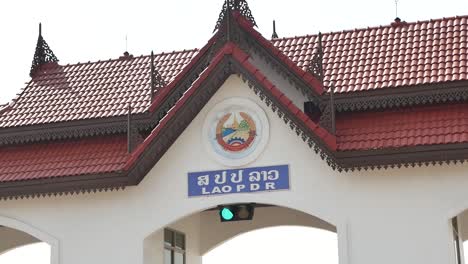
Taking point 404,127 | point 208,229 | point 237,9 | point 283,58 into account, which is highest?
point 237,9

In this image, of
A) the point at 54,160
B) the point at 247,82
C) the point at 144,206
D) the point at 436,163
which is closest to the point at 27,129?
the point at 54,160

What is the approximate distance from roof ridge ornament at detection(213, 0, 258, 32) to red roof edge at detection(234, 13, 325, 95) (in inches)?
7.8

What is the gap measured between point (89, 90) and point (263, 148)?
4.99 m

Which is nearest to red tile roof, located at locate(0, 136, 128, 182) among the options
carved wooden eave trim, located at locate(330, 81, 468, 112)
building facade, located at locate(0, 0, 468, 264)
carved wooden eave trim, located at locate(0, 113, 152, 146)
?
building facade, located at locate(0, 0, 468, 264)

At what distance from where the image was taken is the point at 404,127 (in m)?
18.0

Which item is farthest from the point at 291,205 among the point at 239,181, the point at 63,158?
the point at 63,158

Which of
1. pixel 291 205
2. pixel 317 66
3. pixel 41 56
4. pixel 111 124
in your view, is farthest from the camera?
pixel 41 56

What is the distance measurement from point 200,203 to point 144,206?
1187 millimetres

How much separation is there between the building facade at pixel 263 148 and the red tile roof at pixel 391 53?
39 millimetres

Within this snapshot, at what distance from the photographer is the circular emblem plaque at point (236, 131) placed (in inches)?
735

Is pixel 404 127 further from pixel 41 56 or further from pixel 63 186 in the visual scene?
pixel 41 56

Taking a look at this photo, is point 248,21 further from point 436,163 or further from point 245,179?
point 436,163

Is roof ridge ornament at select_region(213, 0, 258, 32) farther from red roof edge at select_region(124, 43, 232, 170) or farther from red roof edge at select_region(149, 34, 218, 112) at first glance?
red roof edge at select_region(124, 43, 232, 170)

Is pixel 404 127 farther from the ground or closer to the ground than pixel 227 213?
farther from the ground
